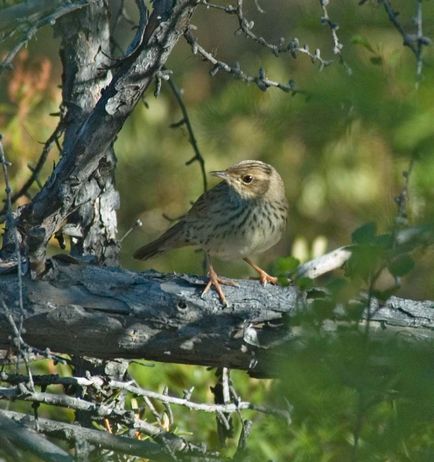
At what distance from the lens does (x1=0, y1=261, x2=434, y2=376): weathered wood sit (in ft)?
13.6

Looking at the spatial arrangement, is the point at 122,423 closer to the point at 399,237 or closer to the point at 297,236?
the point at 399,237

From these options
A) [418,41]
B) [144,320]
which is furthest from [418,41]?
[144,320]

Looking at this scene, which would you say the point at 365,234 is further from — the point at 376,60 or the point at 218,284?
the point at 218,284

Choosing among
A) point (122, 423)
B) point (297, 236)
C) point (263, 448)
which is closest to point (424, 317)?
point (263, 448)

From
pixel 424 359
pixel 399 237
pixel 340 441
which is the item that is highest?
pixel 399 237

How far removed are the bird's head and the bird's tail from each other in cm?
44

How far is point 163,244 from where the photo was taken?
6570 millimetres

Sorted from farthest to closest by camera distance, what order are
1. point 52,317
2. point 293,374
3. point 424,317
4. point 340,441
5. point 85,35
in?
point 85,35 → point 424,317 → point 52,317 → point 340,441 → point 293,374

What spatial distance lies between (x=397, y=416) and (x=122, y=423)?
2.02m

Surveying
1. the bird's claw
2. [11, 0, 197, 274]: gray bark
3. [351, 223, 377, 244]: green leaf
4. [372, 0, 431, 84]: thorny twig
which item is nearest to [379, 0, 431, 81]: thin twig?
[372, 0, 431, 84]: thorny twig

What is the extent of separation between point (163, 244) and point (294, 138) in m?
2.23

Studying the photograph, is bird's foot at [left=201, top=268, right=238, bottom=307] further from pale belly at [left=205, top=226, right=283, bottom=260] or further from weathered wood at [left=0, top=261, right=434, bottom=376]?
pale belly at [left=205, top=226, right=283, bottom=260]

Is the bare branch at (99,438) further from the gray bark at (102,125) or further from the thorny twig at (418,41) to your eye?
the thorny twig at (418,41)

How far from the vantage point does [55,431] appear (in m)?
4.02
